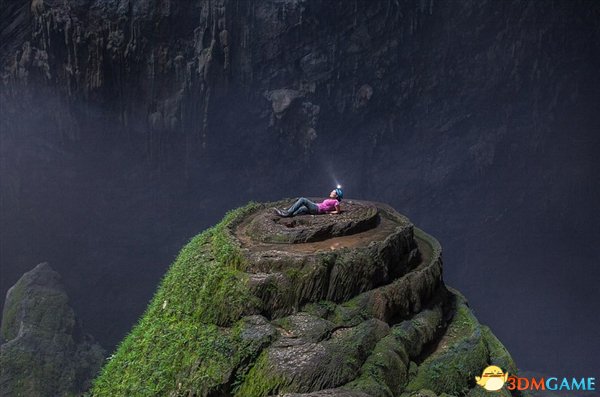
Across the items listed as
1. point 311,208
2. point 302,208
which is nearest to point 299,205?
point 302,208

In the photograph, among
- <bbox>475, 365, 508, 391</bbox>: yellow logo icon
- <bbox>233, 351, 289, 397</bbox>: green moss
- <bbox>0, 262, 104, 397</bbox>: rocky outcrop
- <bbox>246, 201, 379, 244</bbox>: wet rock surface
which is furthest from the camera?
<bbox>0, 262, 104, 397</bbox>: rocky outcrop

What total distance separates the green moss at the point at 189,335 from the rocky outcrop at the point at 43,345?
39.5ft

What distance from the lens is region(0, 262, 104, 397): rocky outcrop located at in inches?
690

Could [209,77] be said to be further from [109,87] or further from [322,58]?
[322,58]

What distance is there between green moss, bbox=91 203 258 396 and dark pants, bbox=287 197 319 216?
80.9 inches

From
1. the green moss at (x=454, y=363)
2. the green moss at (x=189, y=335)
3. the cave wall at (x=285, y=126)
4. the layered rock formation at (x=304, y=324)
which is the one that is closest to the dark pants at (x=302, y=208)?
the layered rock formation at (x=304, y=324)

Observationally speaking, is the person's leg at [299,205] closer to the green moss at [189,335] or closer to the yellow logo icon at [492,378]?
the green moss at [189,335]

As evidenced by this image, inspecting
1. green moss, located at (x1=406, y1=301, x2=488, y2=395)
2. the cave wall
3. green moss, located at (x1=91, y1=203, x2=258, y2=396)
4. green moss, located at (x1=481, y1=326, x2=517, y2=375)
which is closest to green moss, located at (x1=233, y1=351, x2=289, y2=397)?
green moss, located at (x1=91, y1=203, x2=258, y2=396)

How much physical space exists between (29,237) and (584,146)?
4818cm

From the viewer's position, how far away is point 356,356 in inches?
301

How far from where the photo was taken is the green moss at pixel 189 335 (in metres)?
7.22

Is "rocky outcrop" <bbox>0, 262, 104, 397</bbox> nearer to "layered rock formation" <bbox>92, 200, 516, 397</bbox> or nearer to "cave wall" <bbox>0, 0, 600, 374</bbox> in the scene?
"cave wall" <bbox>0, 0, 600, 374</bbox>

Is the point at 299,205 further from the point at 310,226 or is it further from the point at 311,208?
the point at 310,226

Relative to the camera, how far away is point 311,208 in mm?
11508
